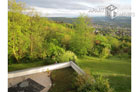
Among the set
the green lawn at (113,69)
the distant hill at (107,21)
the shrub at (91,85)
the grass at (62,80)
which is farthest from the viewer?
the distant hill at (107,21)

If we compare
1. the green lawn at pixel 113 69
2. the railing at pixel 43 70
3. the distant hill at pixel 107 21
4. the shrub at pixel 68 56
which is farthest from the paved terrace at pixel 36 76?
the distant hill at pixel 107 21

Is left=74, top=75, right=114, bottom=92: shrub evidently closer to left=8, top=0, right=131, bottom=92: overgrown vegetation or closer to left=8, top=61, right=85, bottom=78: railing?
left=8, top=61, right=85, bottom=78: railing

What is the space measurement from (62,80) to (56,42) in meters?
1.63

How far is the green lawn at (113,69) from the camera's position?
11.2ft

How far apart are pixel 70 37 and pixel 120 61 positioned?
6.61 ft

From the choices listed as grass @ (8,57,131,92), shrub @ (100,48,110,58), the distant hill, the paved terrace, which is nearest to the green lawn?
grass @ (8,57,131,92)

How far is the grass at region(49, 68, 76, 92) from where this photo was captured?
289cm

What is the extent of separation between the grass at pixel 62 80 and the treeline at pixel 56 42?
28.6 inches

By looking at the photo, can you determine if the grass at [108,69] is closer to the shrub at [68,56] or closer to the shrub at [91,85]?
the shrub at [68,56]

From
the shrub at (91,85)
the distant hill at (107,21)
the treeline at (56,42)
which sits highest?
the distant hill at (107,21)

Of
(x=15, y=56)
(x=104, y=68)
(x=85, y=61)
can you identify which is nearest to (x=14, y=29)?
(x=15, y=56)

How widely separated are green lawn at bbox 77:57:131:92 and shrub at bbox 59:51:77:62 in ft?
0.88

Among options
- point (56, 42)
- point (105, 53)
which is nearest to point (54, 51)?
point (56, 42)
